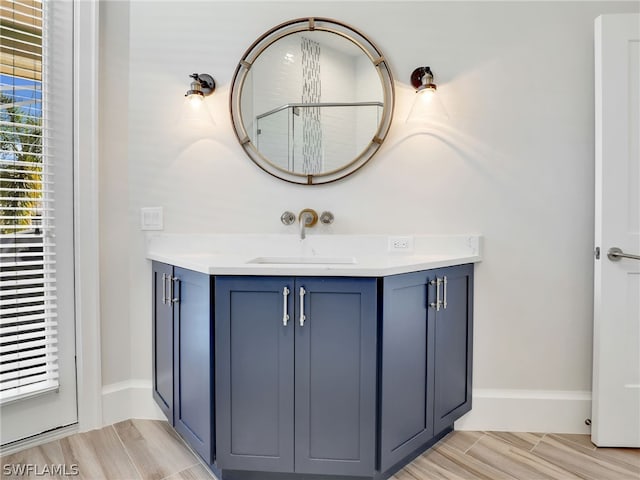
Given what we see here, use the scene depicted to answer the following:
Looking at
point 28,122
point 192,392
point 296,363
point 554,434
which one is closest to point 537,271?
point 554,434

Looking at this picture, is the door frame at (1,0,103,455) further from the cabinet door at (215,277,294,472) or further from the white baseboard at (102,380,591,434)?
the cabinet door at (215,277,294,472)

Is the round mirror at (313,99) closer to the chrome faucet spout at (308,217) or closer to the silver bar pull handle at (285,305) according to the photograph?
the chrome faucet spout at (308,217)

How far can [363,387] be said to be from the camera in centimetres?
139

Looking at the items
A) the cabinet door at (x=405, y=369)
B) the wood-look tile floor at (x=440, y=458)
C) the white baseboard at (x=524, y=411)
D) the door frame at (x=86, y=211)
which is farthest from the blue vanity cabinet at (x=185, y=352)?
the cabinet door at (x=405, y=369)

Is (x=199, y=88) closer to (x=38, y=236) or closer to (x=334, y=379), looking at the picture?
(x=38, y=236)

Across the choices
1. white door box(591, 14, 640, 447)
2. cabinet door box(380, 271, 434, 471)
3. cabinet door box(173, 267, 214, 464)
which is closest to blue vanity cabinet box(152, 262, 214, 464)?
cabinet door box(173, 267, 214, 464)

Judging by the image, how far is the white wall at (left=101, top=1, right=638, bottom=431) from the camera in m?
1.83

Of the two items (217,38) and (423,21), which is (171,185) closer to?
(217,38)

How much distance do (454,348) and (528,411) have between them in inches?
22.9

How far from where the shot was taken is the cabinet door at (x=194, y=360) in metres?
1.44

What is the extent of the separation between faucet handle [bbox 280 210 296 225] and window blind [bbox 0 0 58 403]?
1.14 metres

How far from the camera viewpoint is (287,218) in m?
1.91

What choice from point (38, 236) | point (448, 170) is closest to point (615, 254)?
point (448, 170)

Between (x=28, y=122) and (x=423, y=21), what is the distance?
204 centimetres
